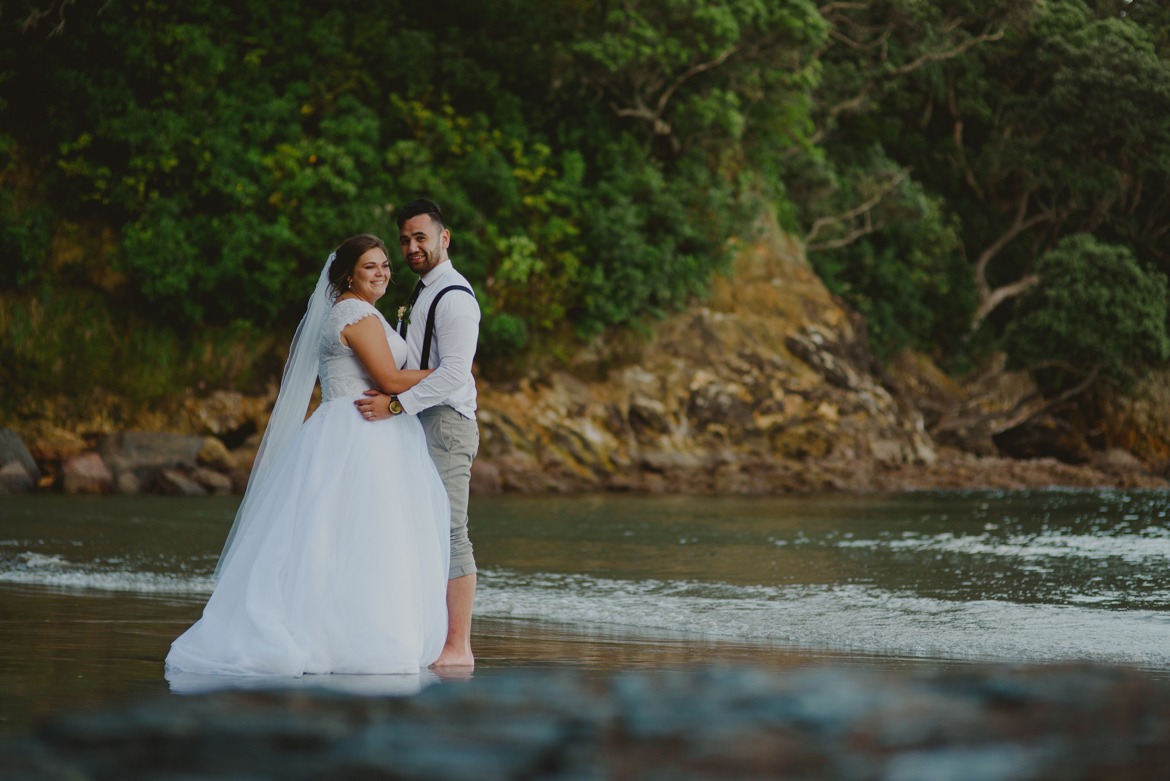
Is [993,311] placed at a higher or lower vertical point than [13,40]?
lower

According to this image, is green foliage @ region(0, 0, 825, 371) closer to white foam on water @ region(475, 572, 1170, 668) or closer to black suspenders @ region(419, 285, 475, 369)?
white foam on water @ region(475, 572, 1170, 668)

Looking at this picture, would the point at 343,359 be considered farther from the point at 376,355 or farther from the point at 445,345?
the point at 445,345

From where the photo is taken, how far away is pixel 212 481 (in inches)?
667

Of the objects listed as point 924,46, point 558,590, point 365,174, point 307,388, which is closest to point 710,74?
point 365,174

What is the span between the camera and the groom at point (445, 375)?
4.78m

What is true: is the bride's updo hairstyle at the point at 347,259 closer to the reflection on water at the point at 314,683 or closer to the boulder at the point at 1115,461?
the reflection on water at the point at 314,683

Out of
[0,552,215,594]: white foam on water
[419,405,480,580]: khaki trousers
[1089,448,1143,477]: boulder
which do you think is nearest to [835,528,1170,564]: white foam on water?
[0,552,215,594]: white foam on water

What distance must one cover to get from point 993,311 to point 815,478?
16456 millimetres

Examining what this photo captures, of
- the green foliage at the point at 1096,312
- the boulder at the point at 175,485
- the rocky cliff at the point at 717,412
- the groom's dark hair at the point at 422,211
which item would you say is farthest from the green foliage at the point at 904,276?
the groom's dark hair at the point at 422,211

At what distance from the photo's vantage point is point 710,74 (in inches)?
909

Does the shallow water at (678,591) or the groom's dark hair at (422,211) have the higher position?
the groom's dark hair at (422,211)

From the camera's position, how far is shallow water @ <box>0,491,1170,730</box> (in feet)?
15.8

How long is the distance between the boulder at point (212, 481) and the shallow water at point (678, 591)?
2.95 meters

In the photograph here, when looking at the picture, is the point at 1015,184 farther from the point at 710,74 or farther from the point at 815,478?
the point at 815,478
